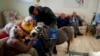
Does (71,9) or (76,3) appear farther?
(71,9)

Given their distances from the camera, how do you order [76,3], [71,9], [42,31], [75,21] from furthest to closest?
[71,9] < [76,3] < [75,21] < [42,31]

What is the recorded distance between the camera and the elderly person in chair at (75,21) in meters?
5.44

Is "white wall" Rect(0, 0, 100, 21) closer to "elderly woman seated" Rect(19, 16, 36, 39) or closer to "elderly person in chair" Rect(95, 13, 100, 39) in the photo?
"elderly person in chair" Rect(95, 13, 100, 39)

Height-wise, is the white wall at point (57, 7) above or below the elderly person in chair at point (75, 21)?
above

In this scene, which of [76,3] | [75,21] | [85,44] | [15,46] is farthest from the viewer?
[76,3]

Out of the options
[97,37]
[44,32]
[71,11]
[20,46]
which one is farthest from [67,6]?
[20,46]

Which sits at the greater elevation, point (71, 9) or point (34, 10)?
point (34, 10)

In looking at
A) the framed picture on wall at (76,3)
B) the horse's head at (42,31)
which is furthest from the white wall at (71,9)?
the horse's head at (42,31)

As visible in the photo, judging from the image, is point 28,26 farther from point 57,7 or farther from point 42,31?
point 57,7

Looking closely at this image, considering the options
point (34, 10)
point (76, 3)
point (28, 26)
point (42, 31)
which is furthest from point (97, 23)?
point (42, 31)

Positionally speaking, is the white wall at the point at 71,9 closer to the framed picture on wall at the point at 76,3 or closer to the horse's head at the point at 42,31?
the framed picture on wall at the point at 76,3

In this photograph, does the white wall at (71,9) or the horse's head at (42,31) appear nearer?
the horse's head at (42,31)

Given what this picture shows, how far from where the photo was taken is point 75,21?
5.50 metres

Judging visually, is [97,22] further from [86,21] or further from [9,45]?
[9,45]
